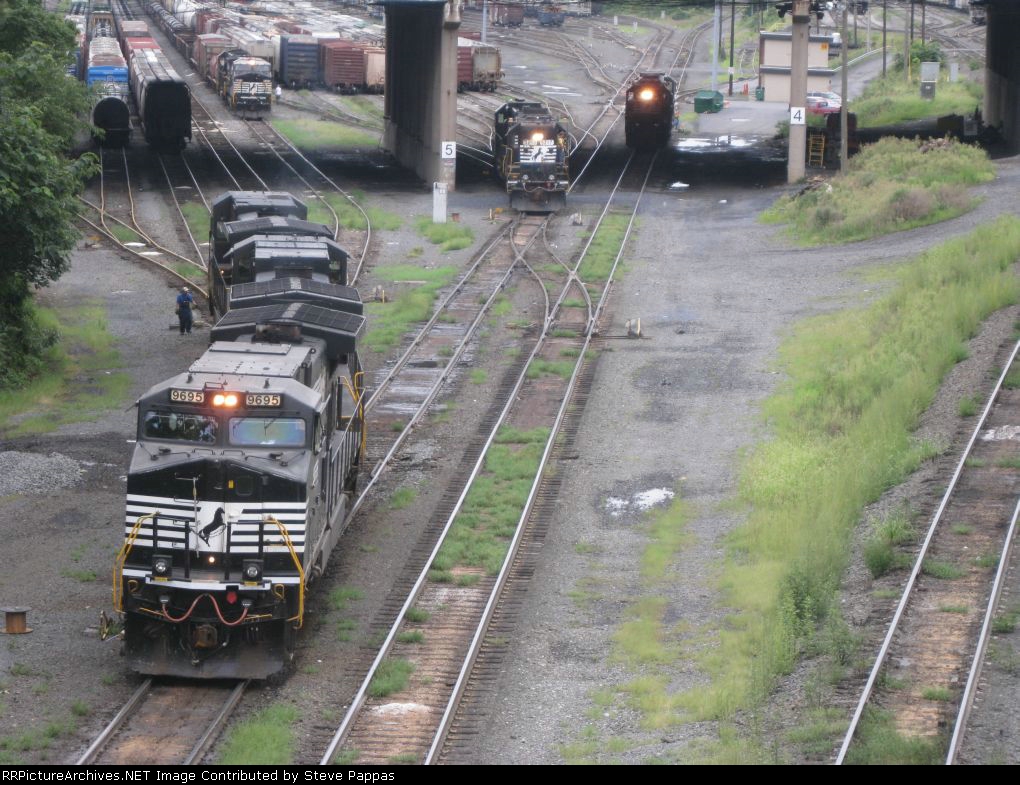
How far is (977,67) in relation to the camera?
9481 centimetres

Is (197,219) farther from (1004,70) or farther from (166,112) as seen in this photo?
(1004,70)

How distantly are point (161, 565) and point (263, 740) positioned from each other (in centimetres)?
252

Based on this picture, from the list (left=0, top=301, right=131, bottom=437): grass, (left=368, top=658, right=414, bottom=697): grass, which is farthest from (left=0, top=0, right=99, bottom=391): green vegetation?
(left=368, top=658, right=414, bottom=697): grass

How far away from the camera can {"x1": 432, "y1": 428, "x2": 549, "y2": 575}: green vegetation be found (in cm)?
2075

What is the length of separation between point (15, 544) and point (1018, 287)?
2233cm

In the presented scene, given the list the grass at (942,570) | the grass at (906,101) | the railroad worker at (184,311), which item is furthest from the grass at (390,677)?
the grass at (906,101)

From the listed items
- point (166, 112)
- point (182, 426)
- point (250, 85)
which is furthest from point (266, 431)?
point (250, 85)

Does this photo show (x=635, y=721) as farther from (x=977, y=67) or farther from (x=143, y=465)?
(x=977, y=67)

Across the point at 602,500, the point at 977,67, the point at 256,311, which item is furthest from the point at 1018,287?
the point at 977,67

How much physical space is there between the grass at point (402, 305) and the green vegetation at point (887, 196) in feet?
41.1

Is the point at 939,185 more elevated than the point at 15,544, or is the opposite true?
the point at 939,185

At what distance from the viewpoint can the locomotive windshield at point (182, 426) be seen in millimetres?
16719

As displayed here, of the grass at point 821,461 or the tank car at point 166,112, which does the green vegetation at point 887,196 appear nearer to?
the grass at point 821,461

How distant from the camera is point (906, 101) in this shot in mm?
79312
